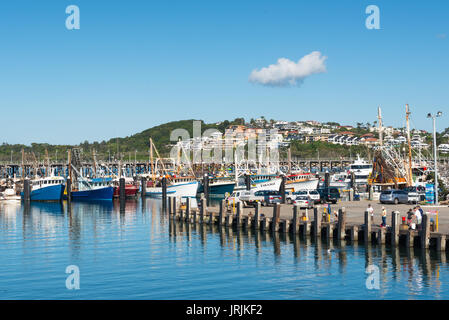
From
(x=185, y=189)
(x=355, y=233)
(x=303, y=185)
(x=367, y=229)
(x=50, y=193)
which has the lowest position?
(x=355, y=233)

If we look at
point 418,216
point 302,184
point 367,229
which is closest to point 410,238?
point 418,216

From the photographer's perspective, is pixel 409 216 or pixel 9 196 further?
pixel 9 196

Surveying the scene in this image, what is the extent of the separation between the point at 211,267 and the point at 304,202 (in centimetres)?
2504

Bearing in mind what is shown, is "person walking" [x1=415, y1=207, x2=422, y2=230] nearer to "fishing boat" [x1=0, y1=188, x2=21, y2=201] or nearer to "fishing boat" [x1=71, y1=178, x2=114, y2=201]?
"fishing boat" [x1=71, y1=178, x2=114, y2=201]

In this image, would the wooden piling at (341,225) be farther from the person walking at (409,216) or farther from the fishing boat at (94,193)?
the fishing boat at (94,193)

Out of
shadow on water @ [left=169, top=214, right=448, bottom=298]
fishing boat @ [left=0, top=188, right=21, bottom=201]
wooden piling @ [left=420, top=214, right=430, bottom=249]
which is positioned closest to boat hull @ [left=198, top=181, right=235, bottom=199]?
fishing boat @ [left=0, top=188, right=21, bottom=201]

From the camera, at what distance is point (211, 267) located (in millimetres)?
A: 35812

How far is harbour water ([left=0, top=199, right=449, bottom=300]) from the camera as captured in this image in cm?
2912

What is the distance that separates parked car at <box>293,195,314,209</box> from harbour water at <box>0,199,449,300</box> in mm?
9359

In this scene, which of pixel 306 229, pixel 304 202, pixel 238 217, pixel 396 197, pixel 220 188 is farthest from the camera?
pixel 220 188

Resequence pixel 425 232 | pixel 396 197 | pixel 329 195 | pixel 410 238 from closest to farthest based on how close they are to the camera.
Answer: pixel 425 232
pixel 410 238
pixel 396 197
pixel 329 195

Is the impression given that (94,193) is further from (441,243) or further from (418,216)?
(441,243)
